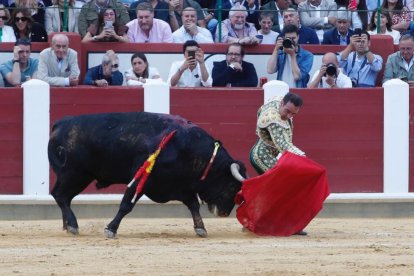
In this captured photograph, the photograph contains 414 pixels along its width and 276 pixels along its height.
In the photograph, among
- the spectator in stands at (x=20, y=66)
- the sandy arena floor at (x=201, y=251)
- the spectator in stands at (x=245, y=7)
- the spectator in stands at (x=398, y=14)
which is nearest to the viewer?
the sandy arena floor at (x=201, y=251)

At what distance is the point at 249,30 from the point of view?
15461 millimetres

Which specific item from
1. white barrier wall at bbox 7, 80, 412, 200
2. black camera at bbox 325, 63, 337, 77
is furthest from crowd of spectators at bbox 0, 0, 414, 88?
white barrier wall at bbox 7, 80, 412, 200

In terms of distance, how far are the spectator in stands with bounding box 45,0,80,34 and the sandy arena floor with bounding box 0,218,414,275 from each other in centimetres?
242

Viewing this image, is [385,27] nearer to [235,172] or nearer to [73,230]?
[235,172]

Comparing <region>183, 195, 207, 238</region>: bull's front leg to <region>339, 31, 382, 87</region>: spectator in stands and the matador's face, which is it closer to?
the matador's face

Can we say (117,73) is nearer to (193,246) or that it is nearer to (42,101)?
(42,101)

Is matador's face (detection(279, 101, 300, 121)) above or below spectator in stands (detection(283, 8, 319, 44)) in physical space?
below

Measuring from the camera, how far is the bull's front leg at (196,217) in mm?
12180

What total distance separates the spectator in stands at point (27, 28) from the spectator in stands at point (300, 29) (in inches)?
96.1

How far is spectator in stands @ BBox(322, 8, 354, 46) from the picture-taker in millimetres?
15633

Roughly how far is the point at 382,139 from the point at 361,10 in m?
1.44

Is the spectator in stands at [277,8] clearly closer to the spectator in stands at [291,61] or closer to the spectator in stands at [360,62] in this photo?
the spectator in stands at [291,61]

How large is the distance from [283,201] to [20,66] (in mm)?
3507

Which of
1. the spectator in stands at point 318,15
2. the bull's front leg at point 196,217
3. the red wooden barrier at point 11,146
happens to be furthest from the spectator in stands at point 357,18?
the bull's front leg at point 196,217
